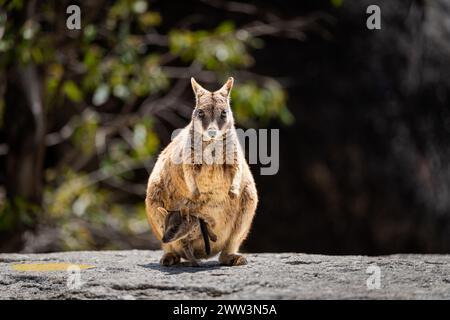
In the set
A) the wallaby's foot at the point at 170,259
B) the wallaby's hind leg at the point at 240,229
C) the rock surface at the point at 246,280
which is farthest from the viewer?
the wallaby's foot at the point at 170,259

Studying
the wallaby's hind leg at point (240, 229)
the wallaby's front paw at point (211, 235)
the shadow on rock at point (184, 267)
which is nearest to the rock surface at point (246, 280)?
the shadow on rock at point (184, 267)

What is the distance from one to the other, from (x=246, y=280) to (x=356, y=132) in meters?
7.06

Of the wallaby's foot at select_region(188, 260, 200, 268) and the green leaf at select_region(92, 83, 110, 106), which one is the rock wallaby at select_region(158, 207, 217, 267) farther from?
the green leaf at select_region(92, 83, 110, 106)

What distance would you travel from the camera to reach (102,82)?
988 centimetres

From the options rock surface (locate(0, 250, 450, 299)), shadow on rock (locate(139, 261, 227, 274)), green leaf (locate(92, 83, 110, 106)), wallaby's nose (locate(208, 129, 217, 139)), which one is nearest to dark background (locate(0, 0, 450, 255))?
green leaf (locate(92, 83, 110, 106))

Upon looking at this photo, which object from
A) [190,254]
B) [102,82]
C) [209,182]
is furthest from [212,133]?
[102,82]

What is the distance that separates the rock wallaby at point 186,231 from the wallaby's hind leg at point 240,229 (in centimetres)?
15

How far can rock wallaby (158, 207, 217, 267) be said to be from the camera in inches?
216

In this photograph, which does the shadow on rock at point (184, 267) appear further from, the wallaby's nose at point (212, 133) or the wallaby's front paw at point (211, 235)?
the wallaby's nose at point (212, 133)

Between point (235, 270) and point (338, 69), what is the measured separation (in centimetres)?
706

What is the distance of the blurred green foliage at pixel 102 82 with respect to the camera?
9477 mm

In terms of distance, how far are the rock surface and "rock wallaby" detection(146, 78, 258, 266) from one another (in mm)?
259

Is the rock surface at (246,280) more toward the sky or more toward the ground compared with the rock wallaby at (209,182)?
more toward the ground

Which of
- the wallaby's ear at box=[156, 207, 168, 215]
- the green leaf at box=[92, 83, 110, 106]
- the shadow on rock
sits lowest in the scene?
the shadow on rock
